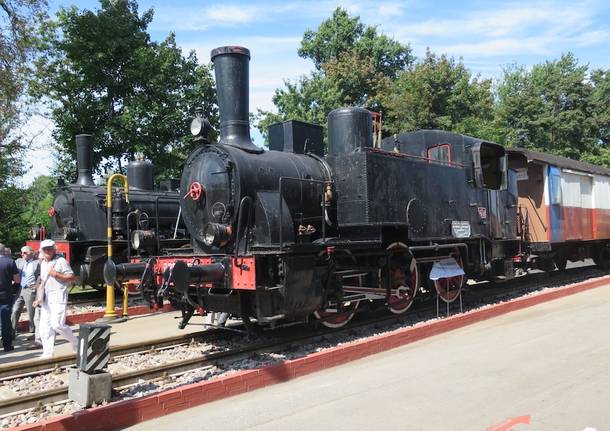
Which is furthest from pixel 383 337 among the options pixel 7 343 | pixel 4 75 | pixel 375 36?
pixel 375 36

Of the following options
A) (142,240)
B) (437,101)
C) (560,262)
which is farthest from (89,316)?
(437,101)

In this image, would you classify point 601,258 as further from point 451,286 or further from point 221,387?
point 221,387

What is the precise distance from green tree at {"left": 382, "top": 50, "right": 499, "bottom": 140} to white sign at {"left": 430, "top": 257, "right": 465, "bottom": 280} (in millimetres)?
17239

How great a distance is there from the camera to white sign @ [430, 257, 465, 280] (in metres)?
8.73

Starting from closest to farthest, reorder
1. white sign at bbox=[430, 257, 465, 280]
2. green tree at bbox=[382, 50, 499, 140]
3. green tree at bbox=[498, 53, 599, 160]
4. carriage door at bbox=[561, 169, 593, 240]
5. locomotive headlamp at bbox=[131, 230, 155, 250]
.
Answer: locomotive headlamp at bbox=[131, 230, 155, 250]
white sign at bbox=[430, 257, 465, 280]
carriage door at bbox=[561, 169, 593, 240]
green tree at bbox=[382, 50, 499, 140]
green tree at bbox=[498, 53, 599, 160]

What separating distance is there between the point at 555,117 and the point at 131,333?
1233 inches

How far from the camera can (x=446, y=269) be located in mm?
8969

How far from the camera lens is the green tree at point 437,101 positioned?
25906 millimetres

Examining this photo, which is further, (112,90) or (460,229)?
(112,90)

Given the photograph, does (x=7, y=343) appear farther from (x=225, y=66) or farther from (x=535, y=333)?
(x=535, y=333)

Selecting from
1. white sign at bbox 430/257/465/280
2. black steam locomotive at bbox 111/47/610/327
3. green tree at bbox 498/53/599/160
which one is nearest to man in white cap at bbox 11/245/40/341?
black steam locomotive at bbox 111/47/610/327

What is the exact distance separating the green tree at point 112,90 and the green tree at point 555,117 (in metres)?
19.7

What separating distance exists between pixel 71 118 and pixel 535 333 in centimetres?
1760

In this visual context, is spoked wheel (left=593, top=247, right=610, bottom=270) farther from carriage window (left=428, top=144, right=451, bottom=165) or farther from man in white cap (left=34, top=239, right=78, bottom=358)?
man in white cap (left=34, top=239, right=78, bottom=358)
